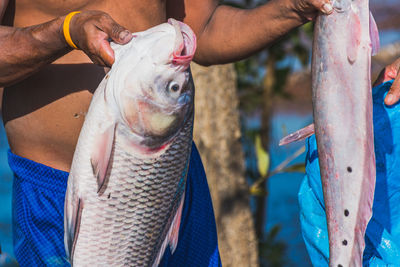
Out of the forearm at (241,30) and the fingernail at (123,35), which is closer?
the fingernail at (123,35)

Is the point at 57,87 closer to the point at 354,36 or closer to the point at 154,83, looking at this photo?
the point at 154,83

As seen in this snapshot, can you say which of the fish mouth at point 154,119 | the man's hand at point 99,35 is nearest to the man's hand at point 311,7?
the fish mouth at point 154,119

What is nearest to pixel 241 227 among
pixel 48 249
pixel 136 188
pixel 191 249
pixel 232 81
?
pixel 232 81

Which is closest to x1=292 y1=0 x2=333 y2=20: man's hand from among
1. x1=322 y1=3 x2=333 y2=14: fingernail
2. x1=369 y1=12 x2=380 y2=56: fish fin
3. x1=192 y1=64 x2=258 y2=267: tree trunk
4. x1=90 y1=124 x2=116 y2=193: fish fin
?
x1=322 y1=3 x2=333 y2=14: fingernail

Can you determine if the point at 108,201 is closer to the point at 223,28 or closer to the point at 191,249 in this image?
the point at 191,249

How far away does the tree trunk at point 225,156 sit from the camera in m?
4.30

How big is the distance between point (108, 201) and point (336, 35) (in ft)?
2.98

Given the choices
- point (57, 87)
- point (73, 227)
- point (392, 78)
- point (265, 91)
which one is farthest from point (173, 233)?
point (265, 91)

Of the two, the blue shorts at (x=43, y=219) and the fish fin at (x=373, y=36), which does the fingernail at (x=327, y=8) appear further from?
the blue shorts at (x=43, y=219)

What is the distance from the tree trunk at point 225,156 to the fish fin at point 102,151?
8.15 feet

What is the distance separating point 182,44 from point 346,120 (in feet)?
2.03

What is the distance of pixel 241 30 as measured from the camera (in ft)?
8.38

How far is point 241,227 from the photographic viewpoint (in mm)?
4465

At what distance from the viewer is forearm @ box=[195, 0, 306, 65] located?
90.2 inches
